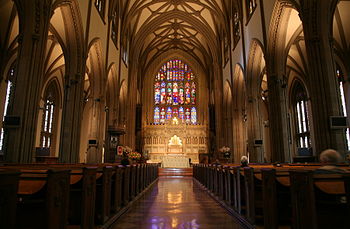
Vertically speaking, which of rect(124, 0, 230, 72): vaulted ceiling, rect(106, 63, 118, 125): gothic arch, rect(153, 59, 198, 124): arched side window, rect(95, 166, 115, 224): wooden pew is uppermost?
rect(124, 0, 230, 72): vaulted ceiling

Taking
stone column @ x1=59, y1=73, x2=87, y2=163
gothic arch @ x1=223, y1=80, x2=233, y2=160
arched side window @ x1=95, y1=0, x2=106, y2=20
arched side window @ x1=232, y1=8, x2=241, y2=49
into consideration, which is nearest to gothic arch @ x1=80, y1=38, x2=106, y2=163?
arched side window @ x1=95, y1=0, x2=106, y2=20

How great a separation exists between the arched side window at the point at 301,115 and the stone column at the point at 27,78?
61.8ft

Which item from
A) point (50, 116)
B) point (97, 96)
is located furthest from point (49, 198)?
point (50, 116)

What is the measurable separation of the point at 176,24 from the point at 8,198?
24091 millimetres

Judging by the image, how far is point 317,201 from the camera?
8.35ft

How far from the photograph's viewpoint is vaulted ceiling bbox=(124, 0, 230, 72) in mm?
19125

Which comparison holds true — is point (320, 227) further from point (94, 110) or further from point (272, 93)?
point (94, 110)

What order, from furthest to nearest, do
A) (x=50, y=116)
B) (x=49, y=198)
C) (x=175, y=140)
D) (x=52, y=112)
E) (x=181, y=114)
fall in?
1. (x=181, y=114)
2. (x=175, y=140)
3. (x=52, y=112)
4. (x=50, y=116)
5. (x=49, y=198)

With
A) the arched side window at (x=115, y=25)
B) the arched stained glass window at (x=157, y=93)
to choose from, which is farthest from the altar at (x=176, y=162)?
the arched side window at (x=115, y=25)

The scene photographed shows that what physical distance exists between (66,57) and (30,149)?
5.29 meters

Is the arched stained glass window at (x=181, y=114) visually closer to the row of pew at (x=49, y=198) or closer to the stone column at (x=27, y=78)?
the stone column at (x=27, y=78)

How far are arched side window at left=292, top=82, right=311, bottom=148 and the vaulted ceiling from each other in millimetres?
7581

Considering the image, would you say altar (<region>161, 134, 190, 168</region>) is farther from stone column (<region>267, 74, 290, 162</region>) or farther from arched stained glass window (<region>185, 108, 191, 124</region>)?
stone column (<region>267, 74, 290, 162</region>)

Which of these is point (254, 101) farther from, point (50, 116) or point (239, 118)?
point (50, 116)
